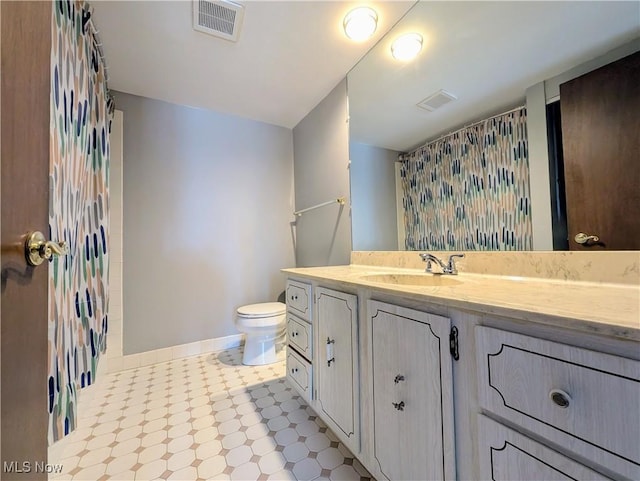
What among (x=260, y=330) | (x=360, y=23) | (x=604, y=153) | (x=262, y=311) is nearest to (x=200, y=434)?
(x=260, y=330)

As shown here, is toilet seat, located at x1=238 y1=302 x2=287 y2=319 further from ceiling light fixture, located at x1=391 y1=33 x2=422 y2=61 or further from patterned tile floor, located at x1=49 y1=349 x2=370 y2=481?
ceiling light fixture, located at x1=391 y1=33 x2=422 y2=61

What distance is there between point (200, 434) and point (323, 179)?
1886 mm

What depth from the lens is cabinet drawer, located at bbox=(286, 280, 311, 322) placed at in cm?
139

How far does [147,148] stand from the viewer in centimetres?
218

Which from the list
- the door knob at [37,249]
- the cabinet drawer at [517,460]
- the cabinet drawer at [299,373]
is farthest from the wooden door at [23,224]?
the cabinet drawer at [299,373]

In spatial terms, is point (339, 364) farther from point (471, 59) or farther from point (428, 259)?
point (471, 59)

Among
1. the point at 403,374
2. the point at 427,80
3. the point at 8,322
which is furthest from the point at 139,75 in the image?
the point at 403,374

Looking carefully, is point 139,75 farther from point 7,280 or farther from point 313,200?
point 7,280

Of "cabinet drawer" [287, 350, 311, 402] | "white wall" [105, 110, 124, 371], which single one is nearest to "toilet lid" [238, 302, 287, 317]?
"cabinet drawer" [287, 350, 311, 402]

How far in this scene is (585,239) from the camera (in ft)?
2.95

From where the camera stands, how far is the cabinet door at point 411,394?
69cm

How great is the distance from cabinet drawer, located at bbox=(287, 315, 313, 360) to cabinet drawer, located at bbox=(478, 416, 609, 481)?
33.9 inches

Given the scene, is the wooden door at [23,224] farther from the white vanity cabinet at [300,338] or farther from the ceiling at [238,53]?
the ceiling at [238,53]

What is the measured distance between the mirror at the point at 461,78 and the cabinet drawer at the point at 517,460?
727 millimetres
